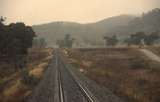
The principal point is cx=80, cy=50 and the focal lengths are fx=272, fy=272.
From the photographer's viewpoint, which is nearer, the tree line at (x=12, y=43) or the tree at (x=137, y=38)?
the tree line at (x=12, y=43)

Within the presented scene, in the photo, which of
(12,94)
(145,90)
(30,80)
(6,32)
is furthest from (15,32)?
(145,90)

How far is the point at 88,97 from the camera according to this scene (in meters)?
21.6

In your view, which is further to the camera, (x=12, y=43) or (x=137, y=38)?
(x=137, y=38)

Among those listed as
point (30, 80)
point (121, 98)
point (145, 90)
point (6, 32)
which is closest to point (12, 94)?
point (30, 80)

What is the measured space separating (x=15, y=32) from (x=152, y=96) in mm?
66653

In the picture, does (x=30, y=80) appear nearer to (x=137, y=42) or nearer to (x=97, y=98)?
(x=97, y=98)

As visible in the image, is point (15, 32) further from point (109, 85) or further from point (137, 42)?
point (137, 42)

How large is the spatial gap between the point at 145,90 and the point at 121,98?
194 inches

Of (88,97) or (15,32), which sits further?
(15,32)

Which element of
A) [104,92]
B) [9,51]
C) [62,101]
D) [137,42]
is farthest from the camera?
[137,42]

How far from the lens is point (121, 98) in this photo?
72.3ft

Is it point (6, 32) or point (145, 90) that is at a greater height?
point (6, 32)

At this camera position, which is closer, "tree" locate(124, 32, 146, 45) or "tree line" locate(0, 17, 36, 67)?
"tree line" locate(0, 17, 36, 67)

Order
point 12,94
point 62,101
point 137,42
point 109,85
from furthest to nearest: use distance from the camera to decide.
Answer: point 137,42, point 109,85, point 12,94, point 62,101
